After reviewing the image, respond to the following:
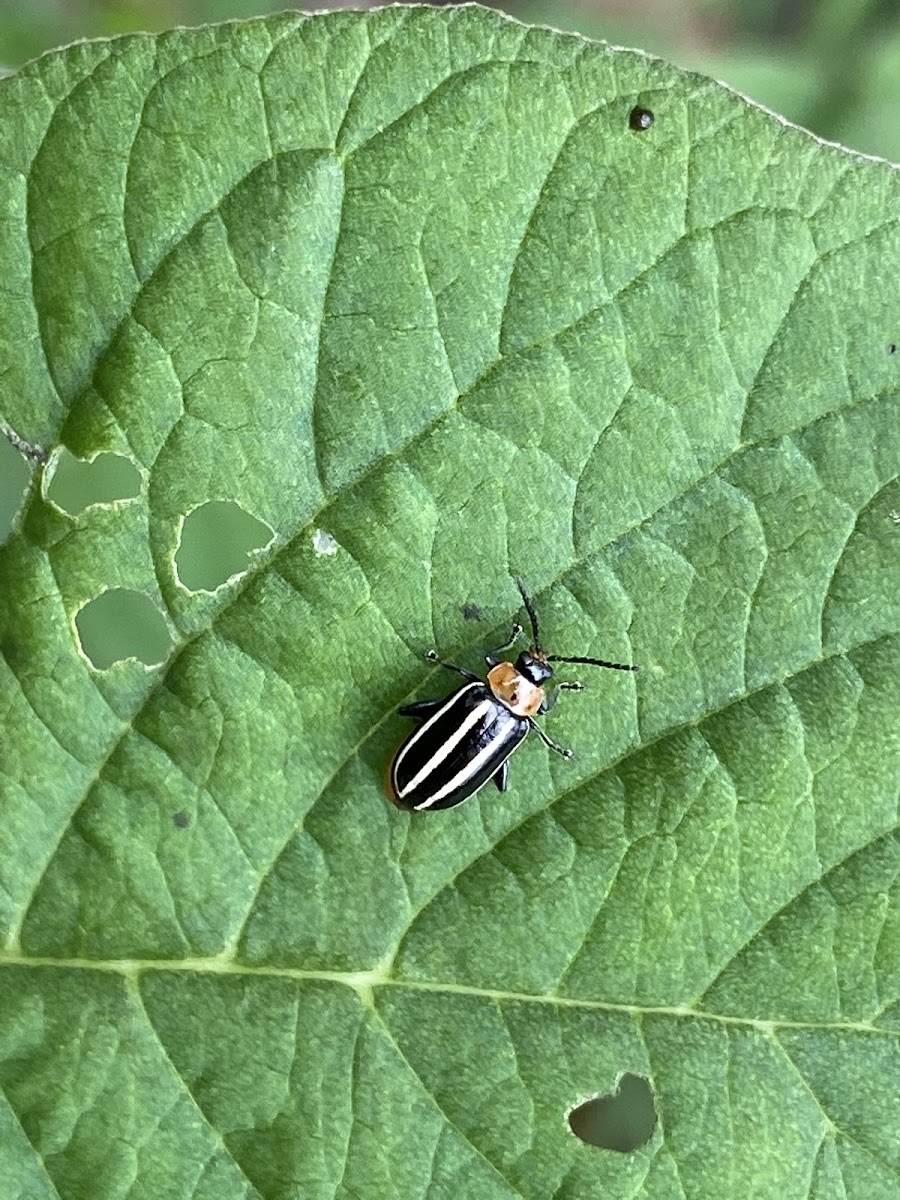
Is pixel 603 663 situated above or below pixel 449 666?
below

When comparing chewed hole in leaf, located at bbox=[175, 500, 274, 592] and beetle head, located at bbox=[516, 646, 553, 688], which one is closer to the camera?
beetle head, located at bbox=[516, 646, 553, 688]

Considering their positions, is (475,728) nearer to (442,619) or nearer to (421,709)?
(421,709)

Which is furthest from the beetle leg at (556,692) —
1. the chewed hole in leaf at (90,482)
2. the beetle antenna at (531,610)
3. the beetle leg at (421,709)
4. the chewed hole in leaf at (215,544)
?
the chewed hole in leaf at (90,482)

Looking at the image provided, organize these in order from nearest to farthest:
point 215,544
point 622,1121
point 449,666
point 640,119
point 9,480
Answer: point 640,119
point 449,666
point 622,1121
point 215,544
point 9,480

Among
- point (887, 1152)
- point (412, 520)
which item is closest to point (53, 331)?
point (412, 520)

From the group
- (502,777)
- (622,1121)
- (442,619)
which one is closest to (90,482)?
(442,619)

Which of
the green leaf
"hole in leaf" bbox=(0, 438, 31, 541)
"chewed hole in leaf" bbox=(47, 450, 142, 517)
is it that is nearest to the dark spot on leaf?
the green leaf

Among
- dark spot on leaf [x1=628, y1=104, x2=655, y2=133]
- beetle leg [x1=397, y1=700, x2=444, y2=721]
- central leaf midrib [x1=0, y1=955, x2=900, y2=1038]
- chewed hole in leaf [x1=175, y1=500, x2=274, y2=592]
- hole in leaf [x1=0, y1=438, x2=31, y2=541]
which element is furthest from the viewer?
hole in leaf [x1=0, y1=438, x2=31, y2=541]

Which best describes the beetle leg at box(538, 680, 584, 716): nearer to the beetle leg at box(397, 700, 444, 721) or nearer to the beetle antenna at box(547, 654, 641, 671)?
the beetle antenna at box(547, 654, 641, 671)
